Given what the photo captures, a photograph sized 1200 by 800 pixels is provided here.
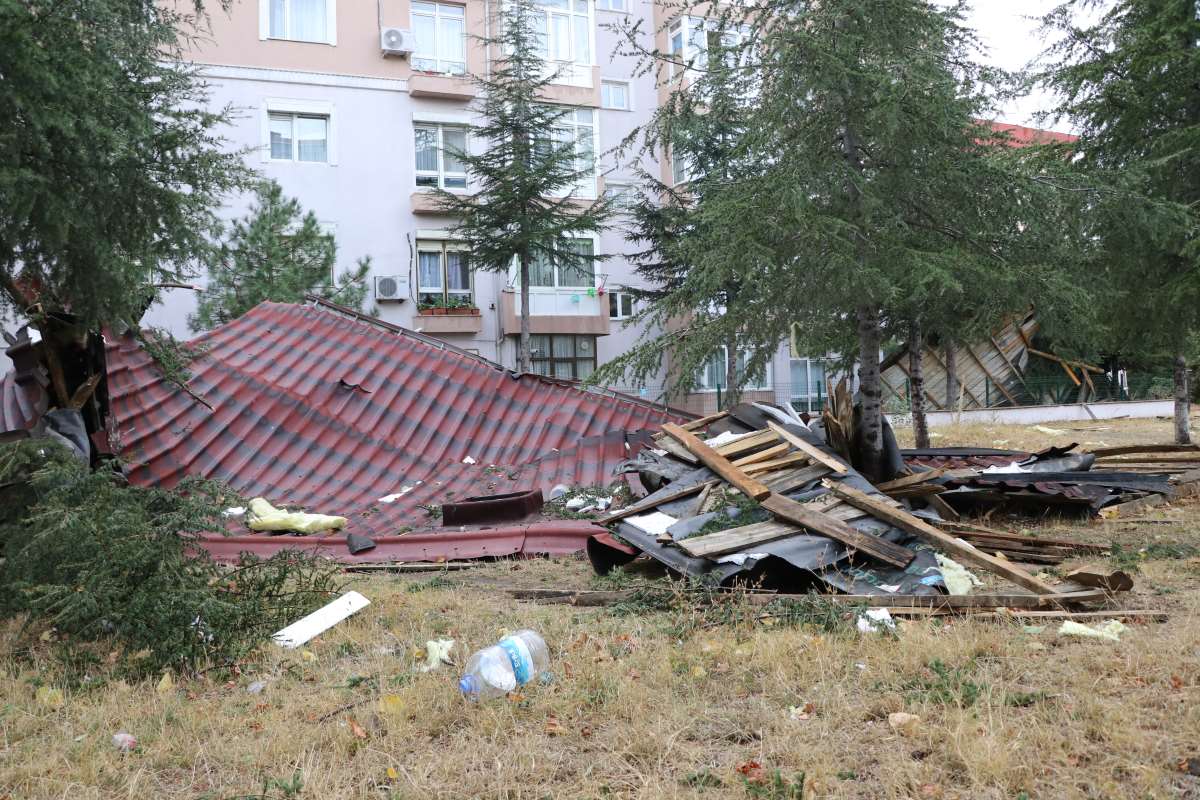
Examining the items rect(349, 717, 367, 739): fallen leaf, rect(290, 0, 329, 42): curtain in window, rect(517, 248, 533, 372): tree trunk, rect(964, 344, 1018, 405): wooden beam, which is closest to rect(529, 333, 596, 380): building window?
rect(517, 248, 533, 372): tree trunk

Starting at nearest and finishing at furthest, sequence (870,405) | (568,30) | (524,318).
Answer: (870,405), (524,318), (568,30)

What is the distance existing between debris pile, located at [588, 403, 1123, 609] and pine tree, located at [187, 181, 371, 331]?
11853 millimetres

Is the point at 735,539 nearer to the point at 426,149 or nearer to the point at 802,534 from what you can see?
the point at 802,534

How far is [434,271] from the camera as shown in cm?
2483

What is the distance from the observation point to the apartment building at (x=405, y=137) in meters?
22.9

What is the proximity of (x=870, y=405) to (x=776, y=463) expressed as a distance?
227 centimetres

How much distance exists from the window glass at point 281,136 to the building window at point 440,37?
13.1 feet

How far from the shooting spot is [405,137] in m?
24.3

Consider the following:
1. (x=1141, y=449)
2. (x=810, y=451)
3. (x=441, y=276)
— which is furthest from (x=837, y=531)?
(x=441, y=276)

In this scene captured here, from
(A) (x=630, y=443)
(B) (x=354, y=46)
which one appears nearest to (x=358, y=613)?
(A) (x=630, y=443)

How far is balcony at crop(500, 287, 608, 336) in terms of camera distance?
2453 cm

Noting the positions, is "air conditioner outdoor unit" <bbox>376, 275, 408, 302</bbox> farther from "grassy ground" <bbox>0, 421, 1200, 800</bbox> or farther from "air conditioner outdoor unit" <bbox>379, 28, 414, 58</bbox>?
"grassy ground" <bbox>0, 421, 1200, 800</bbox>

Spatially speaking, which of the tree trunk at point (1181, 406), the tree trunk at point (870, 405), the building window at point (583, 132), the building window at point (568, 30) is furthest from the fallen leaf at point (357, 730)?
the building window at point (568, 30)

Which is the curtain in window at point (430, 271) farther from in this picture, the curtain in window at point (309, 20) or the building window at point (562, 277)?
the curtain in window at point (309, 20)
